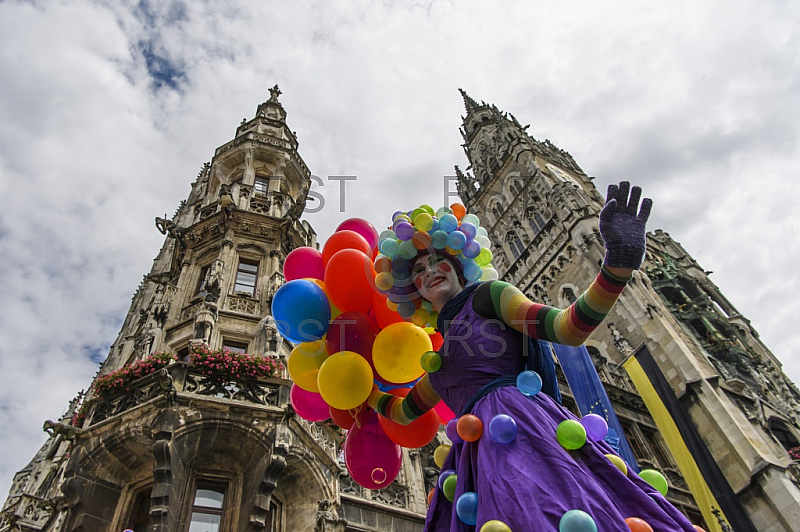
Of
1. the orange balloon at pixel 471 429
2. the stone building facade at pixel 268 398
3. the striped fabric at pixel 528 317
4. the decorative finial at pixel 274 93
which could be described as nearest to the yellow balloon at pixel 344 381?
the striped fabric at pixel 528 317

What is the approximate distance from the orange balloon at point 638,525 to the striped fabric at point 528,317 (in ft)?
3.22

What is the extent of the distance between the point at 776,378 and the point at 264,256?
20664 millimetres

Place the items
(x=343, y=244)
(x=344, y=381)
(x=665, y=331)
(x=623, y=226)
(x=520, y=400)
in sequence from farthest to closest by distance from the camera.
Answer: (x=665, y=331) < (x=343, y=244) < (x=344, y=381) < (x=520, y=400) < (x=623, y=226)

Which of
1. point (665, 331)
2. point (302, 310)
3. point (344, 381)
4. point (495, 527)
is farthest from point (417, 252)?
point (665, 331)

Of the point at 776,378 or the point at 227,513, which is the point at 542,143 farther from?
the point at 227,513

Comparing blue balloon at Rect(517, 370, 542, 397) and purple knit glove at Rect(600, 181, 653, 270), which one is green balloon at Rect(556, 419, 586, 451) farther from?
purple knit glove at Rect(600, 181, 653, 270)

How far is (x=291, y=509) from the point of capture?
934 centimetres

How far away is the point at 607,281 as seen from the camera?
2980 mm

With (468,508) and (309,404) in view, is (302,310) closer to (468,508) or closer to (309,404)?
(309,404)

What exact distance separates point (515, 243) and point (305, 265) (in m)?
28.4

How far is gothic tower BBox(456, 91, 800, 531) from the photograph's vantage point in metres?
14.5

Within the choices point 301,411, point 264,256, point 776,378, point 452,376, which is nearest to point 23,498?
point 264,256

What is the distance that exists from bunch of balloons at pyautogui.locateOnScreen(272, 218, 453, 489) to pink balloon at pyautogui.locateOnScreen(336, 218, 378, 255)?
0.76 m

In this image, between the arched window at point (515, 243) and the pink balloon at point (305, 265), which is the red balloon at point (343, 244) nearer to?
the pink balloon at point (305, 265)
